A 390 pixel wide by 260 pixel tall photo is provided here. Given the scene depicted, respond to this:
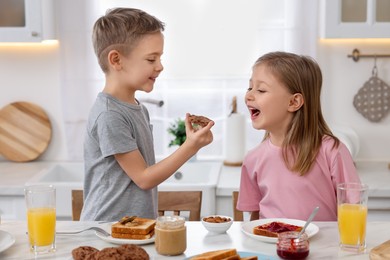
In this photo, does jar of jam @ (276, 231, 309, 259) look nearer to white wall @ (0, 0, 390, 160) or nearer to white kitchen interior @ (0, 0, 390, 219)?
white kitchen interior @ (0, 0, 390, 219)

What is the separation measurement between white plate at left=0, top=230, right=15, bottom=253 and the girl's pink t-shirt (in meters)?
0.77

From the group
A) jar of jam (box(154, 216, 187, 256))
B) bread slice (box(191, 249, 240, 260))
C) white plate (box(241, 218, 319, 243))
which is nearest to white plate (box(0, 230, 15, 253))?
jar of jam (box(154, 216, 187, 256))

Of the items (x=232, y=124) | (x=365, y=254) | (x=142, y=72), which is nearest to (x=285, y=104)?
(x=142, y=72)

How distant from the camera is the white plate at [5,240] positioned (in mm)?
1679

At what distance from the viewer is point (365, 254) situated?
164 cm

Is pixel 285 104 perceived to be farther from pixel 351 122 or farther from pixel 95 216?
pixel 351 122

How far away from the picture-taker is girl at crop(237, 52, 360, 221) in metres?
2.08

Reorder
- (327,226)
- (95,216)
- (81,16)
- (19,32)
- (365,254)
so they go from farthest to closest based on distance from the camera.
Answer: (81,16) < (19,32) < (95,216) < (327,226) < (365,254)

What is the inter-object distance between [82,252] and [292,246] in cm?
47

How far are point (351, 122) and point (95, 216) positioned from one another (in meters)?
1.75

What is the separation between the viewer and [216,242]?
1.73 m

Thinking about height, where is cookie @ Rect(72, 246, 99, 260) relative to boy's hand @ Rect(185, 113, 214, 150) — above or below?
below

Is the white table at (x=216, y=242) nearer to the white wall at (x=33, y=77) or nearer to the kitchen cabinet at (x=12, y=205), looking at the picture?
the kitchen cabinet at (x=12, y=205)

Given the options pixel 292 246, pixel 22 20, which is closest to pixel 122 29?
pixel 292 246
